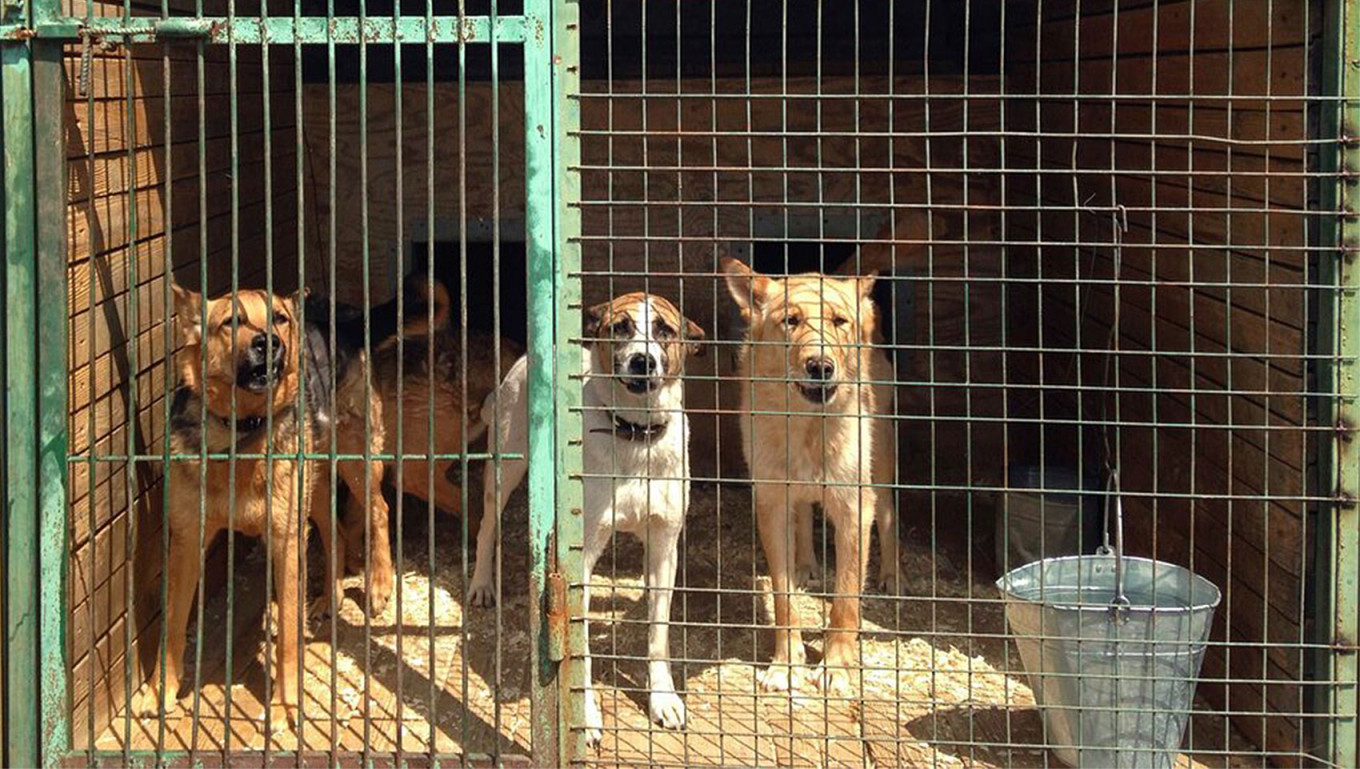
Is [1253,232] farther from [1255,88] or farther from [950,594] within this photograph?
[950,594]

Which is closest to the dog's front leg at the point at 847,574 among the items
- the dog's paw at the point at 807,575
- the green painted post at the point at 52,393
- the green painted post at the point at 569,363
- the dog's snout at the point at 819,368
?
the dog's snout at the point at 819,368

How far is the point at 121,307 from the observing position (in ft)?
17.5

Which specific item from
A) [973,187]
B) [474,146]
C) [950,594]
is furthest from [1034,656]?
[474,146]

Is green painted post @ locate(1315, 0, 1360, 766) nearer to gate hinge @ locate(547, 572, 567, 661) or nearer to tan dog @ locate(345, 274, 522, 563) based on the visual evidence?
gate hinge @ locate(547, 572, 567, 661)

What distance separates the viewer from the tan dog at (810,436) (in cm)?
→ 579

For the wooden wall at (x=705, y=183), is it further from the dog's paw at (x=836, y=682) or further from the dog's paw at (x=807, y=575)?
the dog's paw at (x=836, y=682)

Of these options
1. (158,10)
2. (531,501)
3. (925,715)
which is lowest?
(925,715)

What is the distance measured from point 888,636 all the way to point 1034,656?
5.08 feet

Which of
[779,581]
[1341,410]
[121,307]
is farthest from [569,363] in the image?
[1341,410]

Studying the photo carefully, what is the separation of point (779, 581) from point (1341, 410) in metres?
2.24

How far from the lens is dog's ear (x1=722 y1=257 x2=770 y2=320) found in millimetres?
6020

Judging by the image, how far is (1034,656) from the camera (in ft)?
16.4

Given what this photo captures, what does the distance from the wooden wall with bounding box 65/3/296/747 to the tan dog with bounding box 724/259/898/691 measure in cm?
228

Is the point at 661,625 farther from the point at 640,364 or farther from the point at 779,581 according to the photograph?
the point at 640,364
